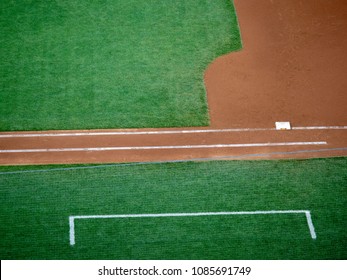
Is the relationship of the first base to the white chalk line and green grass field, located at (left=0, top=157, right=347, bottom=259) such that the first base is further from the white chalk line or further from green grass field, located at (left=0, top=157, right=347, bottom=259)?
green grass field, located at (left=0, top=157, right=347, bottom=259)

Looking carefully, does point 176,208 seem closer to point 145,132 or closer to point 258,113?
point 145,132

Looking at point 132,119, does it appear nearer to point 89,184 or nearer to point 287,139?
point 89,184

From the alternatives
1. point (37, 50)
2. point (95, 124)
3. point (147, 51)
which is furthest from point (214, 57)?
point (37, 50)

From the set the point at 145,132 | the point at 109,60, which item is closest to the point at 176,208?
the point at 145,132

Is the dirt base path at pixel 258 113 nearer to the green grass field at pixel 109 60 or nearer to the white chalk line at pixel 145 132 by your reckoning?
the white chalk line at pixel 145 132

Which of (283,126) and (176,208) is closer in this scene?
(176,208)
